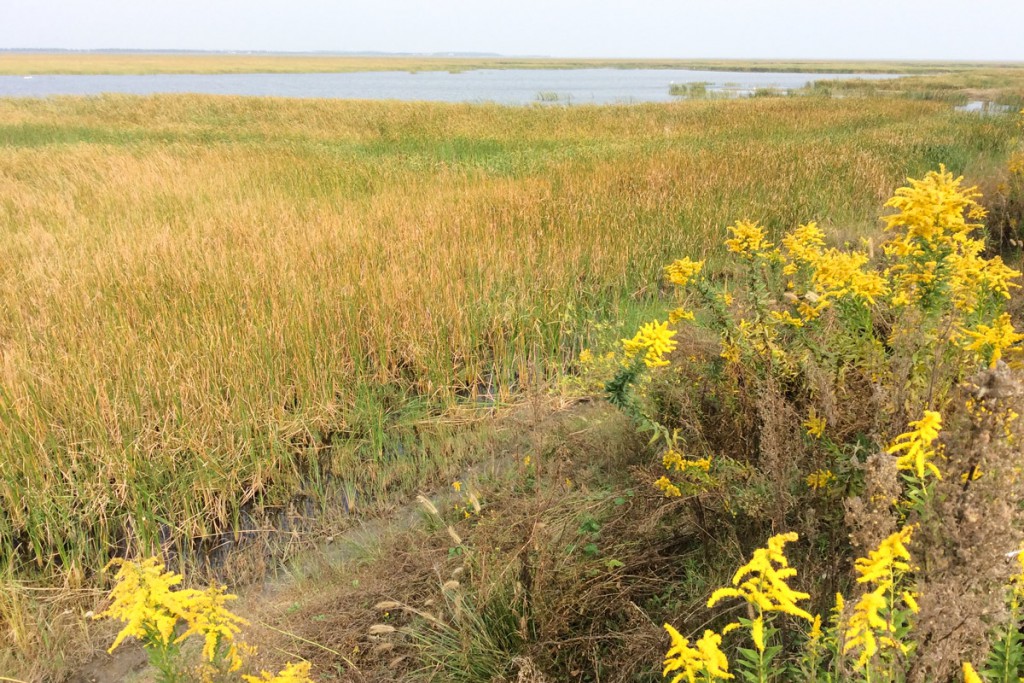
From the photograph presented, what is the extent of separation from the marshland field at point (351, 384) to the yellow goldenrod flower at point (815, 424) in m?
0.40

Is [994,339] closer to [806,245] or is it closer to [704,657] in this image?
[806,245]

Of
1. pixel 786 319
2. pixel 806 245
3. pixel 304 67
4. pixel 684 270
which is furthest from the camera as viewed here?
pixel 304 67

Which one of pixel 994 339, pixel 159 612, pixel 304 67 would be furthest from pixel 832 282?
pixel 304 67

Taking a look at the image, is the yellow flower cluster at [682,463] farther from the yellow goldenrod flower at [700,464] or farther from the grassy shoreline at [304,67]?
the grassy shoreline at [304,67]

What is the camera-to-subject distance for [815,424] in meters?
2.21

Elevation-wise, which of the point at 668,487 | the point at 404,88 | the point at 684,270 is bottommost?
the point at 668,487

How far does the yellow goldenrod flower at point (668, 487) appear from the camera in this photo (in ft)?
7.40

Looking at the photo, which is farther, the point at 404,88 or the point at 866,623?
the point at 404,88

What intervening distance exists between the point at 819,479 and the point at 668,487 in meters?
0.49

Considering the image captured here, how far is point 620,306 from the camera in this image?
5.43 metres

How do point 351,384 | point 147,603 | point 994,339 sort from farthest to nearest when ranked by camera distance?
point 351,384 → point 994,339 → point 147,603

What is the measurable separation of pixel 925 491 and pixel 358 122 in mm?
18434

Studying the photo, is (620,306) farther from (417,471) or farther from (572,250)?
(417,471)

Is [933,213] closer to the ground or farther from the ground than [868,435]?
farther from the ground
